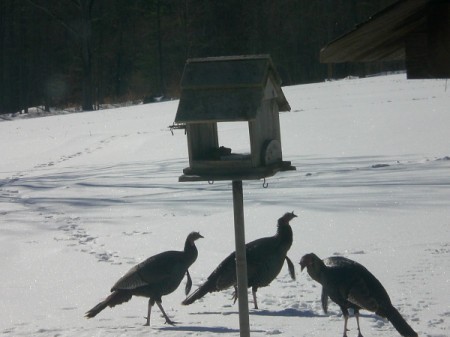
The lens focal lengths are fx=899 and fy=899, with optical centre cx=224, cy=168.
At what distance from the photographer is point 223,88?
445cm

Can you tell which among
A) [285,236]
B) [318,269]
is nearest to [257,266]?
[285,236]

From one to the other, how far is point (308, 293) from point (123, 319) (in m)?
1.35

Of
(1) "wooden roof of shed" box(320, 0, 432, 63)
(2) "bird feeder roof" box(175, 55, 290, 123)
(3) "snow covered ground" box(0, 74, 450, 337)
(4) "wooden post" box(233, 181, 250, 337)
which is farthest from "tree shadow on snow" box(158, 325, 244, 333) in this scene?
(1) "wooden roof of shed" box(320, 0, 432, 63)

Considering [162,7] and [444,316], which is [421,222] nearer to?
[444,316]

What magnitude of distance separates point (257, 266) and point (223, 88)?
86.4 inches

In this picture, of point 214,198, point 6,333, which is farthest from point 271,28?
point 6,333

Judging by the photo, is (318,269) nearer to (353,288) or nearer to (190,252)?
(353,288)

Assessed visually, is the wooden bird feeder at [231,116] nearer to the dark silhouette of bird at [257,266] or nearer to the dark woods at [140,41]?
Answer: the dark silhouette of bird at [257,266]

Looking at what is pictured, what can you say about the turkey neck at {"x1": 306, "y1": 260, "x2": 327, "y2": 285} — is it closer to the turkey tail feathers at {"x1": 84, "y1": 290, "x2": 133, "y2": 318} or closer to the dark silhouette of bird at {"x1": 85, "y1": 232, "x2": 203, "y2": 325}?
the dark silhouette of bird at {"x1": 85, "y1": 232, "x2": 203, "y2": 325}

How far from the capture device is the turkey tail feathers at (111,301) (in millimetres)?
6234

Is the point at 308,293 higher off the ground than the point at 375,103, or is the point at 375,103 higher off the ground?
the point at 375,103

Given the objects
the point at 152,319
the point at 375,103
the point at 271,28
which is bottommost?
the point at 152,319

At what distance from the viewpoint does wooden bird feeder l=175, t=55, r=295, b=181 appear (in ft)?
14.3

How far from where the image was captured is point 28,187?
14.3m
